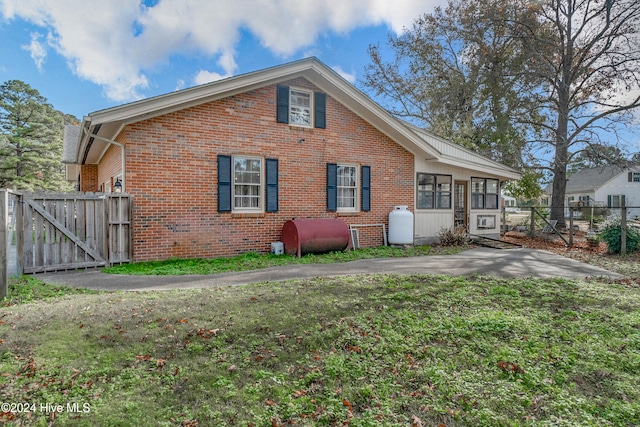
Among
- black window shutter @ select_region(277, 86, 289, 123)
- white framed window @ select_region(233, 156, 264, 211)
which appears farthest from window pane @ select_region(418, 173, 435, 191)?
white framed window @ select_region(233, 156, 264, 211)

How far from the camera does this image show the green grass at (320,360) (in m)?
2.57

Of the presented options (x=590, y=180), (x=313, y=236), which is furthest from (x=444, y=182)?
(x=590, y=180)

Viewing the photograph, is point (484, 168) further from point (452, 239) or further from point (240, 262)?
point (240, 262)

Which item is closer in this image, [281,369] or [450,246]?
[281,369]

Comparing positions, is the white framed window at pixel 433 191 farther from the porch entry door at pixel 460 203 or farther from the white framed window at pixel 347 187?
the white framed window at pixel 347 187

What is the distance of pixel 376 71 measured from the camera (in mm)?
24406

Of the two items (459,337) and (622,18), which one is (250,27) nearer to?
(459,337)

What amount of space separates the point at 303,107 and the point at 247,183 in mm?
3019

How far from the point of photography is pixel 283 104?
10023mm

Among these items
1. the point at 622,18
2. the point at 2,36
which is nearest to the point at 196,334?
the point at 2,36

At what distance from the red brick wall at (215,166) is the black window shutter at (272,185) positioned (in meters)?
0.18

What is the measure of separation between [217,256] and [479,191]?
11.3 metres

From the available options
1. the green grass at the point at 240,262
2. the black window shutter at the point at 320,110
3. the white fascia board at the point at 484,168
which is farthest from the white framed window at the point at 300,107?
the white fascia board at the point at 484,168

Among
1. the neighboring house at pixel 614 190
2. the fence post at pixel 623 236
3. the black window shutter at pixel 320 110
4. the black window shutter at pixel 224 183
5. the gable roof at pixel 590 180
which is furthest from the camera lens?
the gable roof at pixel 590 180
